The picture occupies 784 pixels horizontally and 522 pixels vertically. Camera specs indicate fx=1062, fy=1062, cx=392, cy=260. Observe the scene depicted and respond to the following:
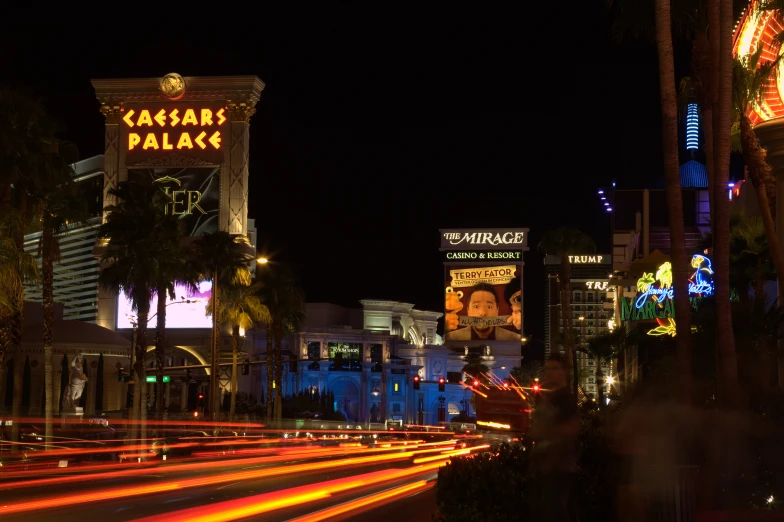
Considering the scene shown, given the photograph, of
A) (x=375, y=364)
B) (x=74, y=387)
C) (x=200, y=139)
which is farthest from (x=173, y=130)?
(x=375, y=364)

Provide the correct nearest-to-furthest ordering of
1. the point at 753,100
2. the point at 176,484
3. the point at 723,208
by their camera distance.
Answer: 1. the point at 723,208
2. the point at 176,484
3. the point at 753,100

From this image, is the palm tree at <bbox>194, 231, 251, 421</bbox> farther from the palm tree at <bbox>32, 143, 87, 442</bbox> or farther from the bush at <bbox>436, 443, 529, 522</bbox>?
the bush at <bbox>436, 443, 529, 522</bbox>

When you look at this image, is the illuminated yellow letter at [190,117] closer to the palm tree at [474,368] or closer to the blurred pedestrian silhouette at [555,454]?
the palm tree at [474,368]

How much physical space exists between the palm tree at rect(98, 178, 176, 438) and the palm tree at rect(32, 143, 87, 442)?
A: 249 inches

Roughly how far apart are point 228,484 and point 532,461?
44.6 ft

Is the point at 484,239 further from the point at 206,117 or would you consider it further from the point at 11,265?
the point at 11,265

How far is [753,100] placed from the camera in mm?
21391

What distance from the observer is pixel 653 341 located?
56.5 meters

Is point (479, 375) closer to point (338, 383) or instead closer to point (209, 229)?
point (338, 383)

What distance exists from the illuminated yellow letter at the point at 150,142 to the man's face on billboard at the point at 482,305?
65.3 meters

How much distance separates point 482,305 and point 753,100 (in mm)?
126947

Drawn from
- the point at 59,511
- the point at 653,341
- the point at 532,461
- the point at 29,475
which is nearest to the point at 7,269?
the point at 29,475

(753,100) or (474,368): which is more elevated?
(753,100)

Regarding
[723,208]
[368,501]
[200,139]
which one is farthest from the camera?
[200,139]
